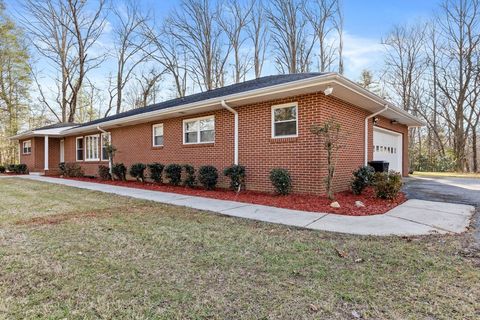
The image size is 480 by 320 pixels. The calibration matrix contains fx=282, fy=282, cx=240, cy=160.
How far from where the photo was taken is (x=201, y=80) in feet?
80.8

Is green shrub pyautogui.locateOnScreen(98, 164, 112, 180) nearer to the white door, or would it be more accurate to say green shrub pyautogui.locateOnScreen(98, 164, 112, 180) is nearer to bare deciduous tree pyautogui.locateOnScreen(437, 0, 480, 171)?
the white door

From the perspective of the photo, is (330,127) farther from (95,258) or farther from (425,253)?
(95,258)

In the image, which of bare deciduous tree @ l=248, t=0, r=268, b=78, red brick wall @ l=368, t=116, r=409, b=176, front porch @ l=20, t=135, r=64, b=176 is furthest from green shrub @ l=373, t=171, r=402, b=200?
front porch @ l=20, t=135, r=64, b=176

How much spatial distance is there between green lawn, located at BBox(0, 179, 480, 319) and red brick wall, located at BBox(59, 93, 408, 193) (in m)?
3.17

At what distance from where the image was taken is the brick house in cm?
737

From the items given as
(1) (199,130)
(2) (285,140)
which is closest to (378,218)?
(2) (285,140)

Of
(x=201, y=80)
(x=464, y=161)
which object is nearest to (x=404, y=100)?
(x=464, y=161)

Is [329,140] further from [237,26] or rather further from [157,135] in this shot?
[237,26]

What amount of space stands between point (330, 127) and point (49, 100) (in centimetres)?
3214

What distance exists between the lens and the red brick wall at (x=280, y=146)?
739cm

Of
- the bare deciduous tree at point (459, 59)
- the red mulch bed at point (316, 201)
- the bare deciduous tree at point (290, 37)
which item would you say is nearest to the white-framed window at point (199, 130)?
the red mulch bed at point (316, 201)

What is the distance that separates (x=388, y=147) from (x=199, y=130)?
8.37m

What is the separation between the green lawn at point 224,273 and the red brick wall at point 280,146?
317cm

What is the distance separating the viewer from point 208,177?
910 centimetres
